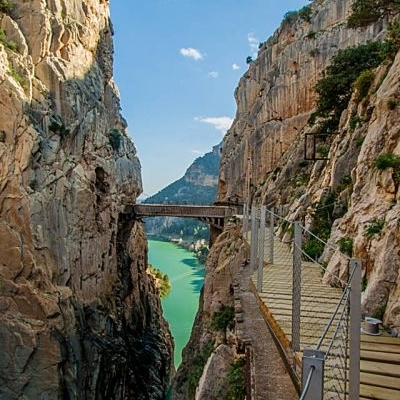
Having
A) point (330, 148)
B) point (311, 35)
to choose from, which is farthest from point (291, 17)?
point (330, 148)

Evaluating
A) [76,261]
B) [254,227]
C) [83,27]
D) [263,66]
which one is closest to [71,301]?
[76,261]

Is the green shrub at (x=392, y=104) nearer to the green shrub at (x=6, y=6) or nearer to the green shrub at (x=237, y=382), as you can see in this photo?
the green shrub at (x=237, y=382)

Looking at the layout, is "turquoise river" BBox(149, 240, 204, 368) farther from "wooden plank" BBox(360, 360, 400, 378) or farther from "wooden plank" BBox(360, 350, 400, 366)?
"wooden plank" BBox(360, 360, 400, 378)

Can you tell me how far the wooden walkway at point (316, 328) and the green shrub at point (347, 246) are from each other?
0.67m

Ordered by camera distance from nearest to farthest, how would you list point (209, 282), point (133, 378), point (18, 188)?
point (209, 282), point (18, 188), point (133, 378)

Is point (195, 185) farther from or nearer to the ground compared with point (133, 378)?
farther from the ground

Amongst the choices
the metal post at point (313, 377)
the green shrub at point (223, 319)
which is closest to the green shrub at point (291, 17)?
the green shrub at point (223, 319)

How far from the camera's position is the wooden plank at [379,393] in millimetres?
2852

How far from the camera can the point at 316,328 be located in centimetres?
433

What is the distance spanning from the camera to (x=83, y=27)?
24.1 metres

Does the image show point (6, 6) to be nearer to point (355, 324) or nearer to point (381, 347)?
point (381, 347)

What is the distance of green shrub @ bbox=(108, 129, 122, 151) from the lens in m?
27.3

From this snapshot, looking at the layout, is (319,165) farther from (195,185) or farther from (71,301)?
(195,185)

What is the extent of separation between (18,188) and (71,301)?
6.46 m
